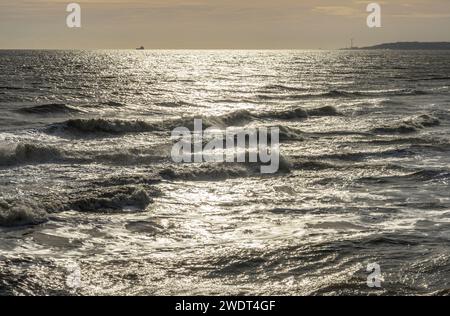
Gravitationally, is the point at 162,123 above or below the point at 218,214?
above

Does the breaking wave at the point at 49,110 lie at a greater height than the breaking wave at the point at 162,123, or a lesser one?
greater

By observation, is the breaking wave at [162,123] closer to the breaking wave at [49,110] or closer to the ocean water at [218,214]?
the ocean water at [218,214]

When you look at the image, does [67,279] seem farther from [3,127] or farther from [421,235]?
[3,127]

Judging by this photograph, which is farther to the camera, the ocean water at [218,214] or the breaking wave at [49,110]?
the breaking wave at [49,110]

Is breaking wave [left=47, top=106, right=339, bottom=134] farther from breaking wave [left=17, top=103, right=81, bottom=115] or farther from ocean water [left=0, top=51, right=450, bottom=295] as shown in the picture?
breaking wave [left=17, top=103, right=81, bottom=115]

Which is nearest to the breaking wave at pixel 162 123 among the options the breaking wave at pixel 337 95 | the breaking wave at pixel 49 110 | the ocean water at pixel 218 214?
the ocean water at pixel 218 214

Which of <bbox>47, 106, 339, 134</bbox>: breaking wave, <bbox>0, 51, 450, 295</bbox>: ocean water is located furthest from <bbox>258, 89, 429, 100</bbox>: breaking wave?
<bbox>0, 51, 450, 295</bbox>: ocean water

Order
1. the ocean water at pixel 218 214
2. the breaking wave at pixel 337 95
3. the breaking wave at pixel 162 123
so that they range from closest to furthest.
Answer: the ocean water at pixel 218 214, the breaking wave at pixel 162 123, the breaking wave at pixel 337 95

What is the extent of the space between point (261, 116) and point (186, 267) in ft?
99.5

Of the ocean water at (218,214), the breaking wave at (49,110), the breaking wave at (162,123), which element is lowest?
the ocean water at (218,214)

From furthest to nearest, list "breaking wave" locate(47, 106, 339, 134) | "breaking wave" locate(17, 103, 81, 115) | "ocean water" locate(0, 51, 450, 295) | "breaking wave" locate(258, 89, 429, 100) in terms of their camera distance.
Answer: "breaking wave" locate(258, 89, 429, 100) < "breaking wave" locate(17, 103, 81, 115) < "breaking wave" locate(47, 106, 339, 134) < "ocean water" locate(0, 51, 450, 295)

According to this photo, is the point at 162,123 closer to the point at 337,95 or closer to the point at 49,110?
the point at 49,110

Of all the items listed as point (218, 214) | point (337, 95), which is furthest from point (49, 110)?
point (337, 95)
